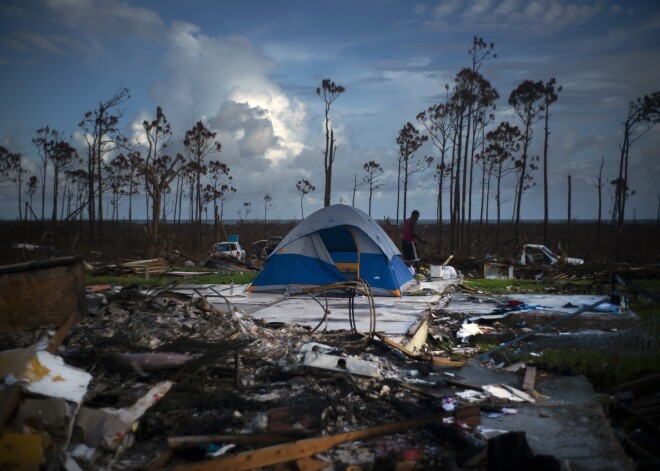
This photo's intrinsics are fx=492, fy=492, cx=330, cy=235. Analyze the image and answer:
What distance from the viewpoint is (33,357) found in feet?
11.7

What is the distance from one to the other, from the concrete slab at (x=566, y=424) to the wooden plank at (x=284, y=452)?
93 cm

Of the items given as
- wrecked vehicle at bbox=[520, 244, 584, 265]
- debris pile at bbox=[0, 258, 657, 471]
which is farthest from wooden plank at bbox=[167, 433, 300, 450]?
wrecked vehicle at bbox=[520, 244, 584, 265]

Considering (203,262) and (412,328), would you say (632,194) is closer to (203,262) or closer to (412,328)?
(203,262)

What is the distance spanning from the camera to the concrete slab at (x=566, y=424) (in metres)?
3.24

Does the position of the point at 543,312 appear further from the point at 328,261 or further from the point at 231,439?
the point at 231,439

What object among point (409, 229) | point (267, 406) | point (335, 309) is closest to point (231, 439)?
point (267, 406)

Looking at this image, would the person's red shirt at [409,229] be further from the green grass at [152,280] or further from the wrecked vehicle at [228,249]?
the wrecked vehicle at [228,249]

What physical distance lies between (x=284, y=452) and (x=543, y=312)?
6.84 metres

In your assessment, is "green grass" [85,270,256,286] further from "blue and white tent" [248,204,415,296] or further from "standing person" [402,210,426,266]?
"standing person" [402,210,426,266]

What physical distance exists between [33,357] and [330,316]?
526 cm

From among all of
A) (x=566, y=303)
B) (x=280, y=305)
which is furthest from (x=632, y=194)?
(x=280, y=305)

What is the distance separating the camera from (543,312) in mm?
8562

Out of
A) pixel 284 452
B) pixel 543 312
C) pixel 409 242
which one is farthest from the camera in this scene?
pixel 409 242

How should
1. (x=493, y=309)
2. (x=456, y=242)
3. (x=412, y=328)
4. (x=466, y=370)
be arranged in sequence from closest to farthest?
(x=466, y=370), (x=412, y=328), (x=493, y=309), (x=456, y=242)
